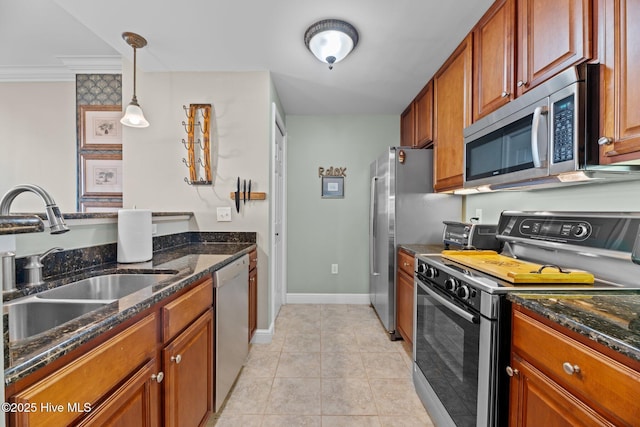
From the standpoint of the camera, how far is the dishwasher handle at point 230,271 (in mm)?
1544

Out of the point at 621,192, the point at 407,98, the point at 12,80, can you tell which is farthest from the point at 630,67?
the point at 12,80

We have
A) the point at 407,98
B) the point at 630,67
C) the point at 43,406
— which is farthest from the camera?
the point at 407,98

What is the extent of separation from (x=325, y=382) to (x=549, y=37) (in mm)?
2307

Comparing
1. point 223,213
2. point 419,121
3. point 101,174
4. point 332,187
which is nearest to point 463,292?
point 223,213

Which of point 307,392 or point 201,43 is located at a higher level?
point 201,43

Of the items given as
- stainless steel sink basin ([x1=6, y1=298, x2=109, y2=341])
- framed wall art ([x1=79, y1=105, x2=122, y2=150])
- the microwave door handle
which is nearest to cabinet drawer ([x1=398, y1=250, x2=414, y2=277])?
the microwave door handle

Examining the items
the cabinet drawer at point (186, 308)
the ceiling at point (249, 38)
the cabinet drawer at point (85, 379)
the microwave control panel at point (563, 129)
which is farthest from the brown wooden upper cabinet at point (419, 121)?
the cabinet drawer at point (85, 379)

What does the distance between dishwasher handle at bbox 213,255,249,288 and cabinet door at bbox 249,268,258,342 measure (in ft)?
0.85

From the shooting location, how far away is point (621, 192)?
1.22 m

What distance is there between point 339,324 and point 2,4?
353 centimetres

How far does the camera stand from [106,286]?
1.29 meters

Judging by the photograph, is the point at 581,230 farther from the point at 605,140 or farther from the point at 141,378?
the point at 141,378

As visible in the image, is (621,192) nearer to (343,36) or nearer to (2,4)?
(343,36)

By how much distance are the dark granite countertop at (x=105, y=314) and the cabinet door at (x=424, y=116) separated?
203 centimetres
